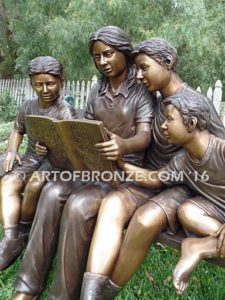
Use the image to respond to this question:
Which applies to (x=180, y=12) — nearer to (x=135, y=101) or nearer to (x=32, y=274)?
(x=135, y=101)

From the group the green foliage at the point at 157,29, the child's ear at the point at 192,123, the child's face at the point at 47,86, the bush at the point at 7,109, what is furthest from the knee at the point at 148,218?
the bush at the point at 7,109

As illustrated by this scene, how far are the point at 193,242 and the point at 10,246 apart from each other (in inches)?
45.1

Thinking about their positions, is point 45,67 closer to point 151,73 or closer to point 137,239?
point 151,73

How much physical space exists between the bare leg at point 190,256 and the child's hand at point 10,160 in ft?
4.32

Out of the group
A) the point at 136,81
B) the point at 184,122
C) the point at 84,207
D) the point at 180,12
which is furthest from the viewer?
the point at 180,12

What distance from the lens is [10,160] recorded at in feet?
8.89

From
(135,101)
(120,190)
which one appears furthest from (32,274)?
(135,101)

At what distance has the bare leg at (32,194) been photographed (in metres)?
2.45

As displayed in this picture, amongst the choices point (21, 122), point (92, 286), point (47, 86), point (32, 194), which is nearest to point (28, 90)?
point (21, 122)

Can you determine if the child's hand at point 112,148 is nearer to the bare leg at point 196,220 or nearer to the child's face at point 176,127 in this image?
the child's face at point 176,127

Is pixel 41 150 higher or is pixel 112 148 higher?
pixel 112 148

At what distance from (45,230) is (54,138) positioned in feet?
1.61

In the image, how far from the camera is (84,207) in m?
2.08

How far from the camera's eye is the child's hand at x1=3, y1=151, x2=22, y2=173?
2690 mm
